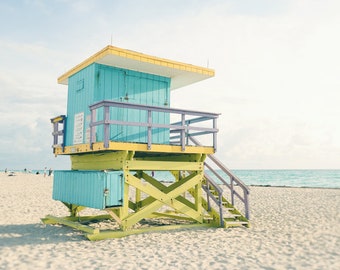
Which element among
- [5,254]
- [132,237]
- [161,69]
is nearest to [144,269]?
[132,237]

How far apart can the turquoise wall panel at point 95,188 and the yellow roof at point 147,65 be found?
3272 mm

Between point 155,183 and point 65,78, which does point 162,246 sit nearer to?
point 155,183

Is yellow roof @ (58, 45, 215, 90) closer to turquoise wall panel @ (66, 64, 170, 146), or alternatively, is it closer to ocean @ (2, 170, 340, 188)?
turquoise wall panel @ (66, 64, 170, 146)

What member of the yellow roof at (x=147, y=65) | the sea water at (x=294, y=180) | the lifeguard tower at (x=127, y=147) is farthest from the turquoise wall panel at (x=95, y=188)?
the sea water at (x=294, y=180)

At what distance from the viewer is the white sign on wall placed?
10695mm

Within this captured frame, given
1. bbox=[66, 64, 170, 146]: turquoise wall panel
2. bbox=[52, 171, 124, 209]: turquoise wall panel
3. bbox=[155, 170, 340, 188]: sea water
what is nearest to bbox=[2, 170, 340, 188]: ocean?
bbox=[155, 170, 340, 188]: sea water

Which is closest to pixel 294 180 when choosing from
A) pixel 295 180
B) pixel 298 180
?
pixel 295 180

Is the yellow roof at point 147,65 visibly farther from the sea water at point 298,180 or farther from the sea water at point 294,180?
the sea water at point 298,180

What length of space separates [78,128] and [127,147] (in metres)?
2.63

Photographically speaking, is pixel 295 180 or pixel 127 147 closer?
pixel 127 147

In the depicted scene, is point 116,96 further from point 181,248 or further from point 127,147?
point 181,248

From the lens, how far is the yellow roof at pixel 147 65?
382 inches

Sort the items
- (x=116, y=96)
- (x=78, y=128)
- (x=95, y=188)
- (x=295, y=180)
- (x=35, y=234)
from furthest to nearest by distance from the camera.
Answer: (x=295, y=180) < (x=78, y=128) < (x=116, y=96) < (x=35, y=234) < (x=95, y=188)

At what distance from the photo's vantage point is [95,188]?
9.06 m
